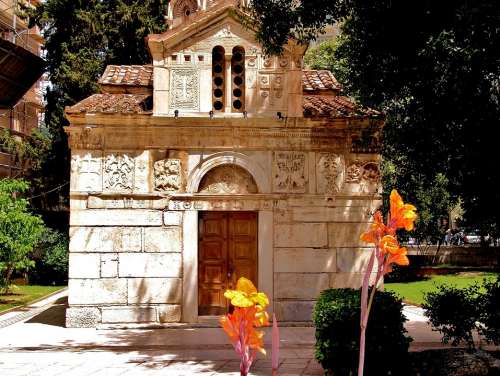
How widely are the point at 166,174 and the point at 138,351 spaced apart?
4.33m

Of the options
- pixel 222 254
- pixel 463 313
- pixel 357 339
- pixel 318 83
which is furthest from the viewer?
pixel 318 83

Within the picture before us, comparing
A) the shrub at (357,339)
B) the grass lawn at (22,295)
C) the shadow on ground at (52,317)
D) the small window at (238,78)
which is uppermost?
the small window at (238,78)

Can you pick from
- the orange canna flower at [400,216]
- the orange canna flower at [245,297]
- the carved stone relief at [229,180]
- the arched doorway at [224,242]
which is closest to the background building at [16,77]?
the carved stone relief at [229,180]

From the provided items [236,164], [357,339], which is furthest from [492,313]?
[236,164]

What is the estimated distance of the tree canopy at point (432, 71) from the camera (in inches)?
347

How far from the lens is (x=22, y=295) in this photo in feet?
69.9

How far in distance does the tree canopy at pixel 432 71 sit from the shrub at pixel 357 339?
2.76 meters

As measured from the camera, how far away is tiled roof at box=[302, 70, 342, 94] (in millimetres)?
16062

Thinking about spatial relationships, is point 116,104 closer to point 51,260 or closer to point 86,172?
point 86,172

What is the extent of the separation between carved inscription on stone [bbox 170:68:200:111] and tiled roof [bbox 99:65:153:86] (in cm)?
229

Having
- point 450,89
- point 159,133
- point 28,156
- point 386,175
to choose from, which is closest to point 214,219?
point 159,133

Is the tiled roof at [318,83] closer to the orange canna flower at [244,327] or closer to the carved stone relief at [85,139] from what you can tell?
the carved stone relief at [85,139]

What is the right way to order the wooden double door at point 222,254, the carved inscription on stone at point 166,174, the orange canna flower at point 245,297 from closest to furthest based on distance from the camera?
the orange canna flower at point 245,297, the carved inscription on stone at point 166,174, the wooden double door at point 222,254

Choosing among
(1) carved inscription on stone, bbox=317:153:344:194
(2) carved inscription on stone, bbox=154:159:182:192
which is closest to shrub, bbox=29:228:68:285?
(2) carved inscription on stone, bbox=154:159:182:192
